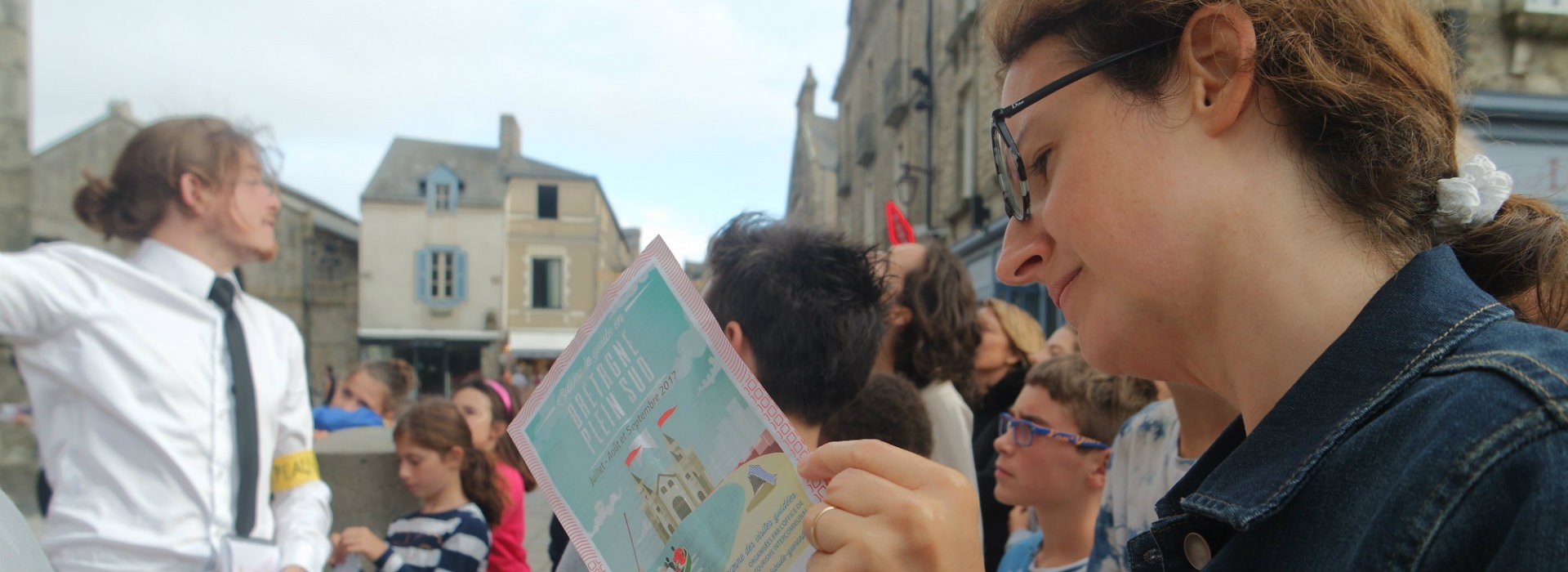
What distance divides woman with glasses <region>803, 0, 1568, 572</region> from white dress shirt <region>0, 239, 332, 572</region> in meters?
1.68

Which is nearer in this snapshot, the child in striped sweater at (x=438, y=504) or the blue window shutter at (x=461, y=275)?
the child in striped sweater at (x=438, y=504)

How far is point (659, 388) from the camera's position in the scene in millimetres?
1127

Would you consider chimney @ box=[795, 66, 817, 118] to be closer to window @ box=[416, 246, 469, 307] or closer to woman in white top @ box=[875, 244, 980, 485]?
window @ box=[416, 246, 469, 307]

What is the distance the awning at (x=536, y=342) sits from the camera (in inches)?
1334

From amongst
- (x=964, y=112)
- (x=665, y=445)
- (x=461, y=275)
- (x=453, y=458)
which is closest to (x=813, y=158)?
(x=461, y=275)

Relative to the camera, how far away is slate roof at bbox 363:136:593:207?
34.2 meters

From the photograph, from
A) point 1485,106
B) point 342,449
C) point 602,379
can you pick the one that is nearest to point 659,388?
point 602,379

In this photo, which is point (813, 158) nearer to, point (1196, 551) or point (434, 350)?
point (434, 350)

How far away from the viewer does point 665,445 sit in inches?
44.3

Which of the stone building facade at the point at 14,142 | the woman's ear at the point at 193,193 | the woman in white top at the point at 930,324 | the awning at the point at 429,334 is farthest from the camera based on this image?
the awning at the point at 429,334

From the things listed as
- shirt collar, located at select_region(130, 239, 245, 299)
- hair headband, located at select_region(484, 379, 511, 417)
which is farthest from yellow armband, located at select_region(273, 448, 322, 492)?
hair headband, located at select_region(484, 379, 511, 417)

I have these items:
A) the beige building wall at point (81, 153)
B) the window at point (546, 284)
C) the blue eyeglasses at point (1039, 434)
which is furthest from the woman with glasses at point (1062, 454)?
the window at point (546, 284)

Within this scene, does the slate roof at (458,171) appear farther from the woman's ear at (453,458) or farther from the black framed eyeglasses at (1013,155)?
the black framed eyeglasses at (1013,155)

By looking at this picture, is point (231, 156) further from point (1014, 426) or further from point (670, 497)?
point (1014, 426)
